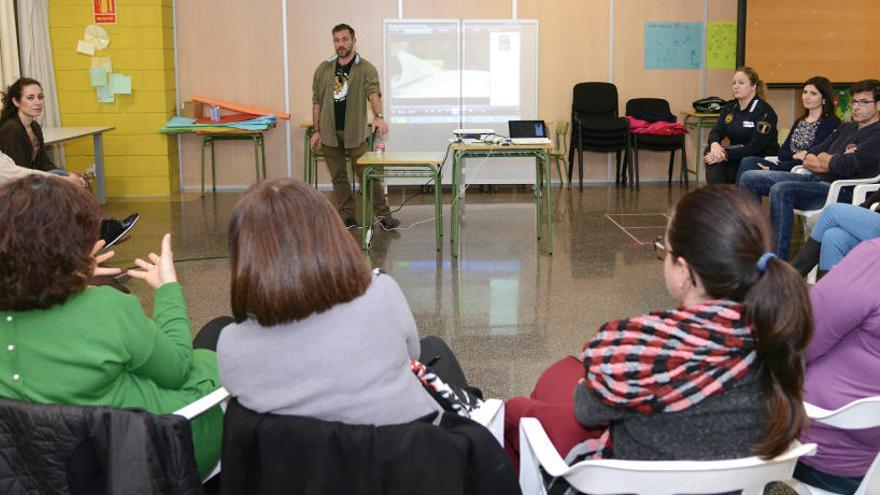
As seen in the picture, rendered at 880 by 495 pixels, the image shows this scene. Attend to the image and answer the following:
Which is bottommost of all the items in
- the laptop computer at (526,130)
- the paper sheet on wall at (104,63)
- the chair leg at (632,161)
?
the chair leg at (632,161)

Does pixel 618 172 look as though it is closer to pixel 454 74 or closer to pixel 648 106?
pixel 648 106

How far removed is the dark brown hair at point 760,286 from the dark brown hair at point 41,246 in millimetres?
1179

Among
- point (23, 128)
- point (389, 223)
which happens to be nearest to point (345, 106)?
point (389, 223)

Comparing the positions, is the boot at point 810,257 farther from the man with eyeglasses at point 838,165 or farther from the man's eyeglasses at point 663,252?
the man's eyeglasses at point 663,252

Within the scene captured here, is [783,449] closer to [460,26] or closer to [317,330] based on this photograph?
[317,330]

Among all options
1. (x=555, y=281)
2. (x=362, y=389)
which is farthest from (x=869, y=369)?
(x=555, y=281)

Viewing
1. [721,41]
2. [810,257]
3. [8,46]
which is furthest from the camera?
[721,41]

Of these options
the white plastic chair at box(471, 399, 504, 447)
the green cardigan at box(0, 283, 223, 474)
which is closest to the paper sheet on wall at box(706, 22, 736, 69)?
the white plastic chair at box(471, 399, 504, 447)

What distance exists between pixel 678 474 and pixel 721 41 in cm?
884

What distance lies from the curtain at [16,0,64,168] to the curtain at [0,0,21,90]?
0.94 feet

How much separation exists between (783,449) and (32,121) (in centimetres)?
577

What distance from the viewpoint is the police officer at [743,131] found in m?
6.45

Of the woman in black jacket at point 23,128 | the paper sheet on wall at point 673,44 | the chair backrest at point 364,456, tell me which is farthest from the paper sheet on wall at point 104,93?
the chair backrest at point 364,456

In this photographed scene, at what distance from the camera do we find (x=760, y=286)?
1540mm
